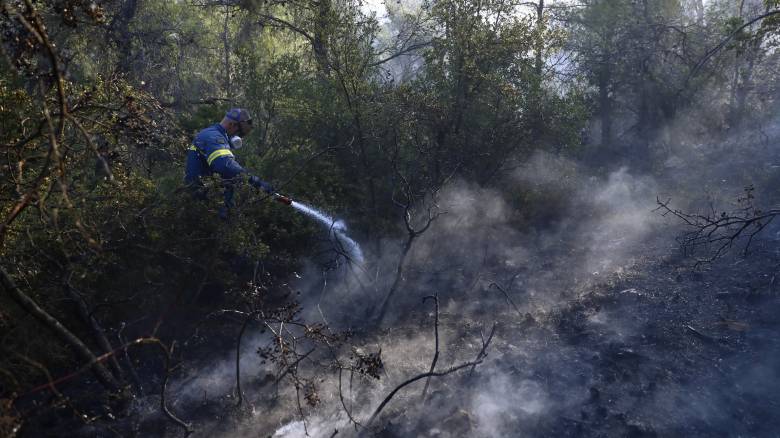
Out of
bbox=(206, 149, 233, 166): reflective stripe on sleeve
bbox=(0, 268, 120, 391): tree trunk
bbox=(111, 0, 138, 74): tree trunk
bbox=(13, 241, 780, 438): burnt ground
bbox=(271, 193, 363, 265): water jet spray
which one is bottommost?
bbox=(0, 268, 120, 391): tree trunk

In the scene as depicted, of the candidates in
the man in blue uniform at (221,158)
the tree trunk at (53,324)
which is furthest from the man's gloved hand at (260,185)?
the tree trunk at (53,324)

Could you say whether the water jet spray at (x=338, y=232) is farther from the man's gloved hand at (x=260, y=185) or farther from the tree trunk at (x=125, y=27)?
the tree trunk at (x=125, y=27)

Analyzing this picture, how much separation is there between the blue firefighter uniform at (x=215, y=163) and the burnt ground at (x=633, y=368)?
2.67 m

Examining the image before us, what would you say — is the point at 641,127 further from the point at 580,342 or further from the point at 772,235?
the point at 580,342

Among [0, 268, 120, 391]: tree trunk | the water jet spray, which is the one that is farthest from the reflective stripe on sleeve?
[0, 268, 120, 391]: tree trunk

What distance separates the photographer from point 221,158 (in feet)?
19.1

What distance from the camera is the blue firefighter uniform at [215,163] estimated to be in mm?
5793

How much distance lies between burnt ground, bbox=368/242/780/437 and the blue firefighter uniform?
8.77ft

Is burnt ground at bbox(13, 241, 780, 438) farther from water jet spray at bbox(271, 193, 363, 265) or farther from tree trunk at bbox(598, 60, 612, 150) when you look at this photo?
tree trunk at bbox(598, 60, 612, 150)

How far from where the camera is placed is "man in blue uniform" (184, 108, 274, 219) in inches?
228

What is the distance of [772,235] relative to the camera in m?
8.59

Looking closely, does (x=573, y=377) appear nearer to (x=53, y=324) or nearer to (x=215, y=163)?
(x=215, y=163)

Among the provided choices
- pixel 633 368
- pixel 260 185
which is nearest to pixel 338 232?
pixel 260 185

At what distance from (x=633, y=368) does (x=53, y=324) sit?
17.2 feet
